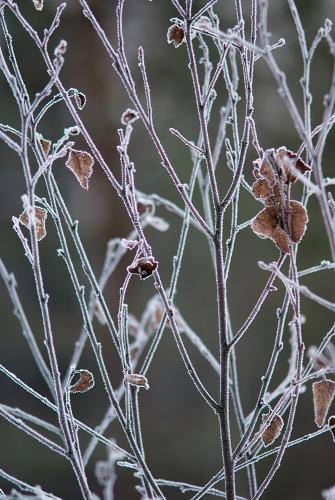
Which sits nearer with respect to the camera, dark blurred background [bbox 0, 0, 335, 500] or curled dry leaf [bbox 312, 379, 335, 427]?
curled dry leaf [bbox 312, 379, 335, 427]

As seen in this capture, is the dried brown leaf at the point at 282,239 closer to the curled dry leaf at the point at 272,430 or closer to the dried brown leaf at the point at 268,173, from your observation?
the dried brown leaf at the point at 268,173

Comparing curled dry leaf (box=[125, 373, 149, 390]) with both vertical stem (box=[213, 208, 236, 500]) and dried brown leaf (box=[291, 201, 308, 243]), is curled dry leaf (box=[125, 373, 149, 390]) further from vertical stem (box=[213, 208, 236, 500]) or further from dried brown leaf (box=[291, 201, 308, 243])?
dried brown leaf (box=[291, 201, 308, 243])

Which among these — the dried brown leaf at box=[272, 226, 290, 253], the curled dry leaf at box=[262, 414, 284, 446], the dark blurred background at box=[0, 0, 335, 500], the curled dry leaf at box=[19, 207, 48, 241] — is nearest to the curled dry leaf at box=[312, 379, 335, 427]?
the curled dry leaf at box=[262, 414, 284, 446]

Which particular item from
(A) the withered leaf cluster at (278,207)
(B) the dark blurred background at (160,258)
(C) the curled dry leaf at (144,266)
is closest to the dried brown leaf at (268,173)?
(A) the withered leaf cluster at (278,207)

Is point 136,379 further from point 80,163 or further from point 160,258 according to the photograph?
point 160,258

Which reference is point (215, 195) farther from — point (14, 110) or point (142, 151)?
point (14, 110)

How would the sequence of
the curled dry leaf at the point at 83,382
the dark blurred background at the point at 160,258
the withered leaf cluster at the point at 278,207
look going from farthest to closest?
the dark blurred background at the point at 160,258, the curled dry leaf at the point at 83,382, the withered leaf cluster at the point at 278,207


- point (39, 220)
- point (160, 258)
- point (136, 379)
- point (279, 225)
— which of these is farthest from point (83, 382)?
point (160, 258)
